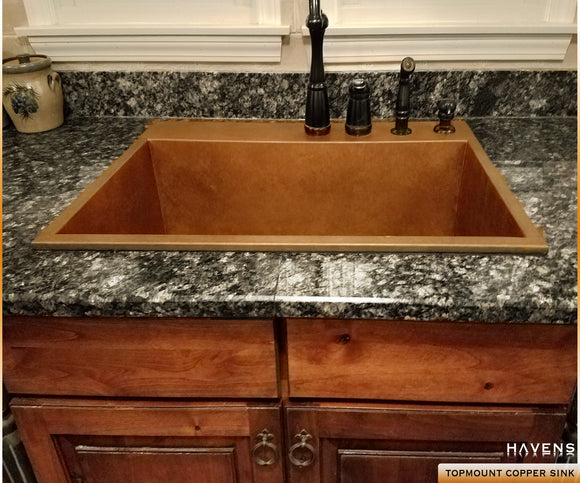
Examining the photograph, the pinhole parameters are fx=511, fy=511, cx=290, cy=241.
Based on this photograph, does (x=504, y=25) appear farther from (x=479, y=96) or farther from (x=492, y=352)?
(x=492, y=352)

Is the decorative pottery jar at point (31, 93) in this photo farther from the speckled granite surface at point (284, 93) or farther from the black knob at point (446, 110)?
the black knob at point (446, 110)

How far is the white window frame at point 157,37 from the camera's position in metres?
1.07

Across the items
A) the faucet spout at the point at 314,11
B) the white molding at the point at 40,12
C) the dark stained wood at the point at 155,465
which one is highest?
the white molding at the point at 40,12

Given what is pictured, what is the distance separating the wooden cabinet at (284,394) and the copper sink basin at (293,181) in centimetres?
31

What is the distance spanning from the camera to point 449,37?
1.06 m

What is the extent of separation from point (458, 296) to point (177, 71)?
82 centimetres

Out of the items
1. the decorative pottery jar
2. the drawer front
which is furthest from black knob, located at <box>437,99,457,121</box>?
the decorative pottery jar

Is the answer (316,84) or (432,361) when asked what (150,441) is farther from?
(316,84)

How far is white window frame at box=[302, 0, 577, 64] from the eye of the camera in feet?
3.40

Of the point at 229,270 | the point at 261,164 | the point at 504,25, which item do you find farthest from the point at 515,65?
the point at 229,270

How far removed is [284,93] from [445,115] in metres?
0.35

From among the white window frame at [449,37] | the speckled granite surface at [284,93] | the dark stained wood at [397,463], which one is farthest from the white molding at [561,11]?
the dark stained wood at [397,463]

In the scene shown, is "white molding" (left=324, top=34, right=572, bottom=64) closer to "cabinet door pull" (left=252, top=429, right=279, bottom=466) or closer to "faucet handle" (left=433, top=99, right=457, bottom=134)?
"faucet handle" (left=433, top=99, right=457, bottom=134)

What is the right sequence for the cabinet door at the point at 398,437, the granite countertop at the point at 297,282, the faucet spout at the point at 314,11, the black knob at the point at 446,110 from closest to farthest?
the granite countertop at the point at 297,282, the cabinet door at the point at 398,437, the faucet spout at the point at 314,11, the black knob at the point at 446,110
